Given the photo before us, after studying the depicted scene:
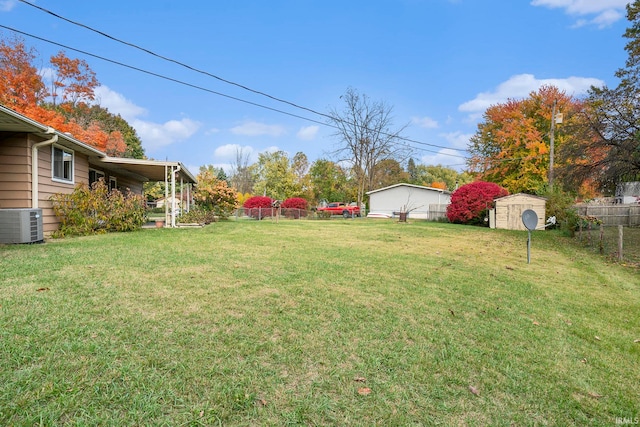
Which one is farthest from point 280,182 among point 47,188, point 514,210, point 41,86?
point 47,188

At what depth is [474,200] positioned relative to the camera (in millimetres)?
19438

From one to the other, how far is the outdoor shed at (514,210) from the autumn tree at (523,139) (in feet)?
27.9

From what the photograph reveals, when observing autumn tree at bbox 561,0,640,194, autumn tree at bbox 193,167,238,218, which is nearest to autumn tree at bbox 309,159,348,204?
autumn tree at bbox 193,167,238,218

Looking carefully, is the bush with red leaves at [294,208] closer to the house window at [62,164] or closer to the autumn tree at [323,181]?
the autumn tree at [323,181]

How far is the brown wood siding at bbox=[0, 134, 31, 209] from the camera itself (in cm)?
799

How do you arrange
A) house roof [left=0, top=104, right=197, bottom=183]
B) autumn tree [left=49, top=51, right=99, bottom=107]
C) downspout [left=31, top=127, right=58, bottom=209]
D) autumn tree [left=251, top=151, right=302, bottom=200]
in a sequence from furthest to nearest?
autumn tree [left=251, top=151, right=302, bottom=200]
autumn tree [left=49, top=51, right=99, bottom=107]
downspout [left=31, top=127, right=58, bottom=209]
house roof [left=0, top=104, right=197, bottom=183]

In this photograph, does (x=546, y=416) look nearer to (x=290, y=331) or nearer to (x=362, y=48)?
(x=290, y=331)

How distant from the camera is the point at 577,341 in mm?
3352

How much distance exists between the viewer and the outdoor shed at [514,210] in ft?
55.5

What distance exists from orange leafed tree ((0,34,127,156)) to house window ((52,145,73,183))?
11.1 m

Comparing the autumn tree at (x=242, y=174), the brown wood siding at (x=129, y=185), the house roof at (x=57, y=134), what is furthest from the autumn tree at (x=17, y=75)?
the autumn tree at (x=242, y=174)

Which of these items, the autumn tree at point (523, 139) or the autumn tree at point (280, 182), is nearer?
the autumn tree at point (523, 139)

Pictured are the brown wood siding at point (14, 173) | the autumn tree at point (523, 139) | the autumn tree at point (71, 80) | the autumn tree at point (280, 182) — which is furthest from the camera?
the autumn tree at point (280, 182)

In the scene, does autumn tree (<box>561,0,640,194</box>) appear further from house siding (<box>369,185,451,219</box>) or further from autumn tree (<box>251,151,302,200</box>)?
autumn tree (<box>251,151,302,200</box>)
